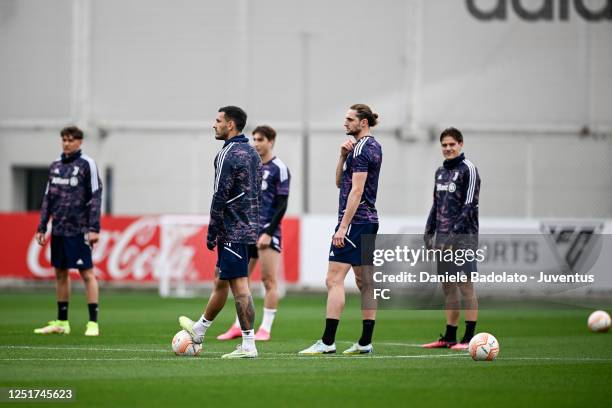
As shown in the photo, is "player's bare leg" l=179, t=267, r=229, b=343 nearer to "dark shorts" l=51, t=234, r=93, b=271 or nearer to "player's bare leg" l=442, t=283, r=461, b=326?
"player's bare leg" l=442, t=283, r=461, b=326

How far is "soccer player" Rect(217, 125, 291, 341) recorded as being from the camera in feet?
44.9

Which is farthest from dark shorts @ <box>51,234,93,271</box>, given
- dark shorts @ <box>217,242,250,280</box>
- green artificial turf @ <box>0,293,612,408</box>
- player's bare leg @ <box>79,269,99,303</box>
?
dark shorts @ <box>217,242,250,280</box>

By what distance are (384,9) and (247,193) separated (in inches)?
784

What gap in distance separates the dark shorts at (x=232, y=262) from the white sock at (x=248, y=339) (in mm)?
535

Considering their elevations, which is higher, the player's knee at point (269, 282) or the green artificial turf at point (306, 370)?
the player's knee at point (269, 282)

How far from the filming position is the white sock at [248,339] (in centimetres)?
1064

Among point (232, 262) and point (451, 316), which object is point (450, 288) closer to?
point (451, 316)

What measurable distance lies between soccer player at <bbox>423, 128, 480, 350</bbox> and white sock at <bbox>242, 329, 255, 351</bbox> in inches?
102

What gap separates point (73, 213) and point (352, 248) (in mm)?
4212

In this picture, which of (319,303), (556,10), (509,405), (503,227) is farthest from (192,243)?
(509,405)

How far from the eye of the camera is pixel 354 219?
11.2 metres

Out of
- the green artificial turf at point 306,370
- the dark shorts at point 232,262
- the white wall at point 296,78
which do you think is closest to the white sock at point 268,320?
the green artificial turf at point 306,370

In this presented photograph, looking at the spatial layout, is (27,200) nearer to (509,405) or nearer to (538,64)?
(538,64)

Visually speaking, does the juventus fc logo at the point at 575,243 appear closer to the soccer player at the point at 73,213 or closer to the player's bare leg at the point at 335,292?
the soccer player at the point at 73,213
